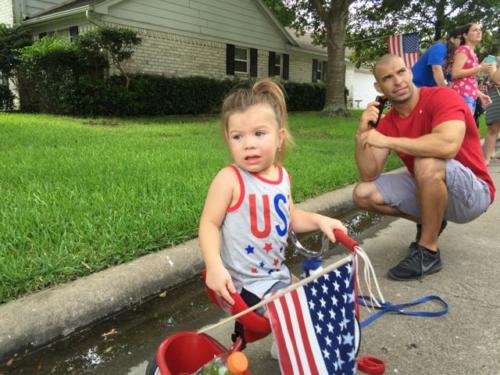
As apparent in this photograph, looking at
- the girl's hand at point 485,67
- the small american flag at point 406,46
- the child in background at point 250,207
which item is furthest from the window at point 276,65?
the child in background at point 250,207

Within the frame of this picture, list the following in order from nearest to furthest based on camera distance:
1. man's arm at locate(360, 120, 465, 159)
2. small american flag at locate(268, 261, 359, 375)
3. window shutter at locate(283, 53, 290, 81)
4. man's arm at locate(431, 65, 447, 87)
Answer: small american flag at locate(268, 261, 359, 375)
man's arm at locate(360, 120, 465, 159)
man's arm at locate(431, 65, 447, 87)
window shutter at locate(283, 53, 290, 81)

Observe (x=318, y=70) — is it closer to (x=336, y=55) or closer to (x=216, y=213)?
(x=336, y=55)

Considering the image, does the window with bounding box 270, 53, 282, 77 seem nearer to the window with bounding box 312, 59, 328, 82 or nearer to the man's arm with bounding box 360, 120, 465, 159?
the window with bounding box 312, 59, 328, 82

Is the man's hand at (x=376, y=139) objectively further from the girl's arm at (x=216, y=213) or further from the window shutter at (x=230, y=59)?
the window shutter at (x=230, y=59)

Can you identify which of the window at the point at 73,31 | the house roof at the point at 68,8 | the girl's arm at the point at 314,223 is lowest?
the girl's arm at the point at 314,223

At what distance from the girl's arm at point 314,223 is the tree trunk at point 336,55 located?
46.9ft

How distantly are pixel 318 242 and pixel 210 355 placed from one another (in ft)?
6.75

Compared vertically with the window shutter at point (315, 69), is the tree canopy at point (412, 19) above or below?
above

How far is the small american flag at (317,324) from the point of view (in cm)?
142

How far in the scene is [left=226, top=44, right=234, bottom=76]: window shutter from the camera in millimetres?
17984

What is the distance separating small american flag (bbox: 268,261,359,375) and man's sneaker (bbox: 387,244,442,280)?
1.53 metres

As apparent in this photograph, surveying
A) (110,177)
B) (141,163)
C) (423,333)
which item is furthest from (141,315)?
(141,163)

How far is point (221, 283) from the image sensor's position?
1.58 meters

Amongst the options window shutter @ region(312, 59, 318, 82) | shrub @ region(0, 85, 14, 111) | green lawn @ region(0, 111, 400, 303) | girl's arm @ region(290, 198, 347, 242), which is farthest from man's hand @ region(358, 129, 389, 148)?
window shutter @ region(312, 59, 318, 82)
